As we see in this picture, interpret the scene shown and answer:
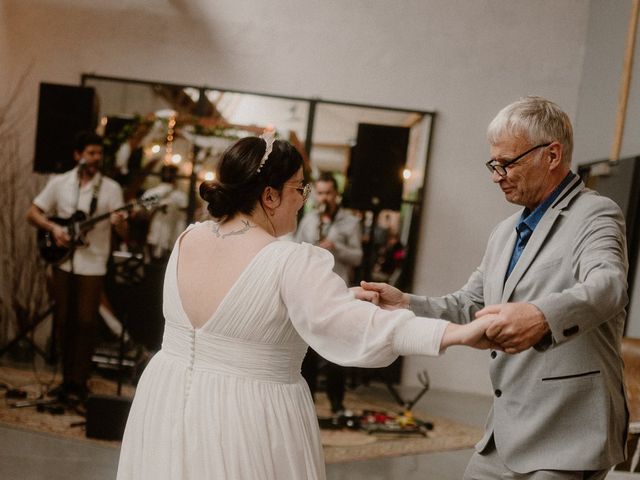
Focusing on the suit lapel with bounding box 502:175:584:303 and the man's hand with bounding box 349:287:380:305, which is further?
the man's hand with bounding box 349:287:380:305

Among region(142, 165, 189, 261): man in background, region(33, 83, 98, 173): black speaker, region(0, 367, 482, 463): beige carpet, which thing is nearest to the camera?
region(0, 367, 482, 463): beige carpet

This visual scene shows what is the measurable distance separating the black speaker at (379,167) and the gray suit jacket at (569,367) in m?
4.63

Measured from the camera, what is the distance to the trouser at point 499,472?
1933 mm

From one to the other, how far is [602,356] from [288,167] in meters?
0.95

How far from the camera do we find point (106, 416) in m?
4.72

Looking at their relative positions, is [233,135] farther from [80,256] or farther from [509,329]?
[509,329]

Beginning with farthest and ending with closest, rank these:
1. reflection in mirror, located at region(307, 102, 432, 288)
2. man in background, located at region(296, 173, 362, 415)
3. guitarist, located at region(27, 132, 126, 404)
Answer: reflection in mirror, located at region(307, 102, 432, 288)
man in background, located at region(296, 173, 362, 415)
guitarist, located at region(27, 132, 126, 404)

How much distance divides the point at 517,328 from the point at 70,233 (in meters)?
4.21

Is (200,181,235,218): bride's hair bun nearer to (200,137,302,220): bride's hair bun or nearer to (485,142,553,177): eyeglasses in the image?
(200,137,302,220): bride's hair bun

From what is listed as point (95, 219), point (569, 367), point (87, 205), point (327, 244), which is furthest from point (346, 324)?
point (87, 205)

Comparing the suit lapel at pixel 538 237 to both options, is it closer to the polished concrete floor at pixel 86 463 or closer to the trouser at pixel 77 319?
the polished concrete floor at pixel 86 463

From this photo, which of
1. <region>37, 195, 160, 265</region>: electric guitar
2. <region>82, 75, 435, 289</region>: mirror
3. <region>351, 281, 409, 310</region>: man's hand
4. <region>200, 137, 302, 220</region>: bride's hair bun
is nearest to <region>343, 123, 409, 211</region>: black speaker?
<region>82, 75, 435, 289</region>: mirror

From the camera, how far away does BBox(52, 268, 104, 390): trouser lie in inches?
211

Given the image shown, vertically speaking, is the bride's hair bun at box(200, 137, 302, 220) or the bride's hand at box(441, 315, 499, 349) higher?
the bride's hair bun at box(200, 137, 302, 220)
